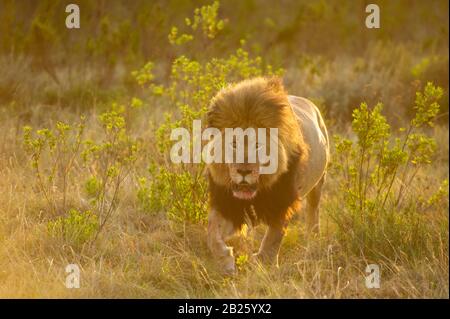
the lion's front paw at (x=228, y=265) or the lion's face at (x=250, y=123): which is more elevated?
the lion's face at (x=250, y=123)

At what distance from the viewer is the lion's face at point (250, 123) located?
14.5ft

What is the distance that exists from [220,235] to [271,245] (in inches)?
14.3

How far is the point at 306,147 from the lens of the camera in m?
5.10

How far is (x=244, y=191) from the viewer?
4.63m

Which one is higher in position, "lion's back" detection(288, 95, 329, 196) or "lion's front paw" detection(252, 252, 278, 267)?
"lion's back" detection(288, 95, 329, 196)

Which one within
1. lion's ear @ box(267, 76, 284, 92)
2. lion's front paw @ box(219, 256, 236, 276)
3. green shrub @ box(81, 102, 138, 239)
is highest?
lion's ear @ box(267, 76, 284, 92)

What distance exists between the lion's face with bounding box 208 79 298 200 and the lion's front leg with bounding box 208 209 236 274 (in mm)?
313

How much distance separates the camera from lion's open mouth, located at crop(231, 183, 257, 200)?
15.1 ft

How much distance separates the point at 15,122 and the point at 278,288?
4301 mm

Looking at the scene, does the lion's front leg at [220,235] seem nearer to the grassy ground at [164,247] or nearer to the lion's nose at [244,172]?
the grassy ground at [164,247]

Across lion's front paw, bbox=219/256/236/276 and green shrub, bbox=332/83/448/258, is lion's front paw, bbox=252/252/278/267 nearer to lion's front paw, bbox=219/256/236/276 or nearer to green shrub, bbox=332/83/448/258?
lion's front paw, bbox=219/256/236/276

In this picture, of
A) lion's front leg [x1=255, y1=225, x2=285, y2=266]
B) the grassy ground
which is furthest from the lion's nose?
lion's front leg [x1=255, y1=225, x2=285, y2=266]

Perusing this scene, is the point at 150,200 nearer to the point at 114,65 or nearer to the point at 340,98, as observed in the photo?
the point at 340,98

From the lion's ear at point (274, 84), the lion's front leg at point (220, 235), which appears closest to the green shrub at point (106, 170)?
the lion's front leg at point (220, 235)
